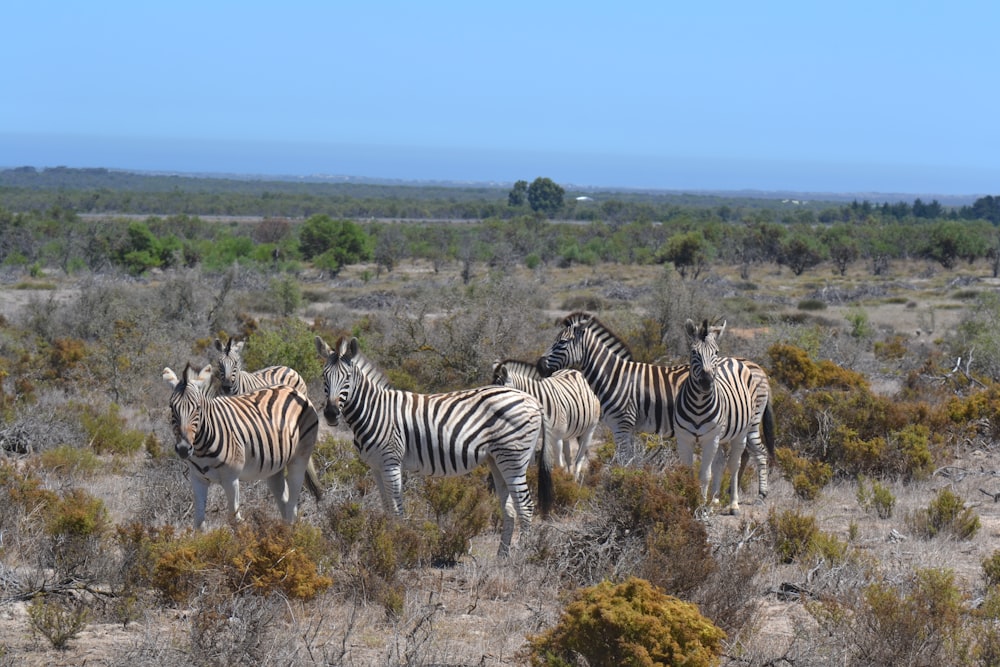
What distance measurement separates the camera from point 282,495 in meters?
9.28

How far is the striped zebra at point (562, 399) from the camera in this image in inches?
434

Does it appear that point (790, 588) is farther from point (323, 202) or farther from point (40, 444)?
point (323, 202)

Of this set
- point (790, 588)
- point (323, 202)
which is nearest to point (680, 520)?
point (790, 588)

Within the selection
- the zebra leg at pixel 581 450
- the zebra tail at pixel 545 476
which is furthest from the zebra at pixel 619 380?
the zebra tail at pixel 545 476

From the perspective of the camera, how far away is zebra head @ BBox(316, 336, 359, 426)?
8.62 m

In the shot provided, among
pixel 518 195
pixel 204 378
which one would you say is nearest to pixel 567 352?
pixel 204 378

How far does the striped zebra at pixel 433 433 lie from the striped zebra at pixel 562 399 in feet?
6.78

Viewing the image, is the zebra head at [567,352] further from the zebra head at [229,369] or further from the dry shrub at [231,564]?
the dry shrub at [231,564]

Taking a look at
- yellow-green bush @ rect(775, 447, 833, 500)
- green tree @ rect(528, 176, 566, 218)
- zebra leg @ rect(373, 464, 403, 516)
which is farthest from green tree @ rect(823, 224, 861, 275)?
green tree @ rect(528, 176, 566, 218)

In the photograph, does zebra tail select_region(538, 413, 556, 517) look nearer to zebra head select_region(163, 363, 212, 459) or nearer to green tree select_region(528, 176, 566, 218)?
zebra head select_region(163, 363, 212, 459)

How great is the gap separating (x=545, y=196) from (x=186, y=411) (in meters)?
131

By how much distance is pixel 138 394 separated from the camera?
16.5 m

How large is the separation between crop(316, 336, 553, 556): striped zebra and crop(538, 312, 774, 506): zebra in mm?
2786

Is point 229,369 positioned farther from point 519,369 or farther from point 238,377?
point 519,369
